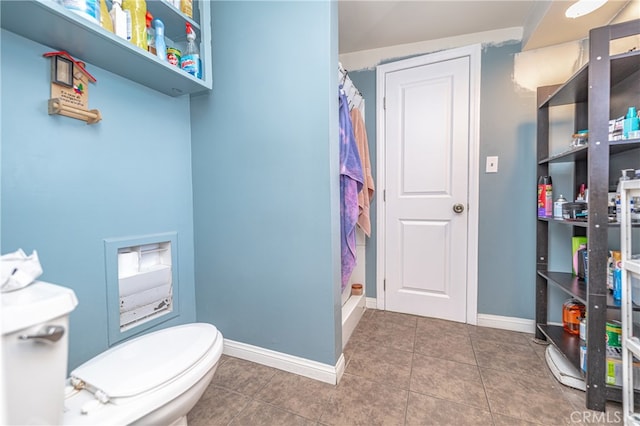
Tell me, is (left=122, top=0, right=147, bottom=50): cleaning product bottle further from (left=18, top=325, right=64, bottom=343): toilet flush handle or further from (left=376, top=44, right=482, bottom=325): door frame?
(left=376, top=44, right=482, bottom=325): door frame

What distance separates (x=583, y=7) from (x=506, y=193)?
104cm

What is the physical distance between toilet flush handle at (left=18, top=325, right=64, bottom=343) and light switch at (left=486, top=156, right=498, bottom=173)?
2285 mm

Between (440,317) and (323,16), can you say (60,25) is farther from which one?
(440,317)

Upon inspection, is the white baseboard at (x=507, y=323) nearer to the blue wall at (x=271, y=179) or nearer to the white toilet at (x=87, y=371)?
the blue wall at (x=271, y=179)

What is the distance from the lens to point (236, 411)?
115 cm

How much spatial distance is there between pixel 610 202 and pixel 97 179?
2415 mm

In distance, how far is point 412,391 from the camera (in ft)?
4.10

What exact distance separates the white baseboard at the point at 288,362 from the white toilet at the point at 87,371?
545 millimetres

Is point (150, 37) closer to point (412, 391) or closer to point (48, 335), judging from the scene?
point (48, 335)

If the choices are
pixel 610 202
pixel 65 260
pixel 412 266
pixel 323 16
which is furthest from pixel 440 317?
pixel 65 260

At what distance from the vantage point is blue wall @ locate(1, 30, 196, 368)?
944 mm

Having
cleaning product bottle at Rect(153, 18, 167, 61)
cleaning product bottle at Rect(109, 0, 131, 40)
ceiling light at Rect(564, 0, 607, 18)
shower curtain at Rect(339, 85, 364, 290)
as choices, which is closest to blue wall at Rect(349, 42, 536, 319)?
ceiling light at Rect(564, 0, 607, 18)

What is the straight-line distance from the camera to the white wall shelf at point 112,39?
0.84 m

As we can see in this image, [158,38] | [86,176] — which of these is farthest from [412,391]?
[158,38]
